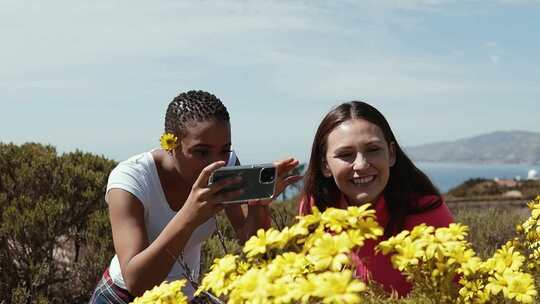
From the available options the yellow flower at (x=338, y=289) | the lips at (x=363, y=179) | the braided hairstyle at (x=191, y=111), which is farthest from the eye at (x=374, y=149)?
the yellow flower at (x=338, y=289)

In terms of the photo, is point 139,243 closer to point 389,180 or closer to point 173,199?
point 173,199

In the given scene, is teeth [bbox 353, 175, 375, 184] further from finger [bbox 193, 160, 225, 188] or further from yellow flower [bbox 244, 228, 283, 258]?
yellow flower [bbox 244, 228, 283, 258]

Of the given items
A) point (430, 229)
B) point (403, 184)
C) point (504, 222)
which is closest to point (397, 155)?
point (403, 184)

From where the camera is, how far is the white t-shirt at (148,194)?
2719mm

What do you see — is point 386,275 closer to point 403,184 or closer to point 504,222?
point 403,184

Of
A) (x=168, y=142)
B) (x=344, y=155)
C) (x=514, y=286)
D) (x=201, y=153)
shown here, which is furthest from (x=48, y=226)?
(x=514, y=286)

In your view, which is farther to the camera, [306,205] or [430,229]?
[306,205]

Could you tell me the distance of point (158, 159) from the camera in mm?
2963

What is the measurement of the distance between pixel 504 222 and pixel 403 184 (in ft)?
16.0

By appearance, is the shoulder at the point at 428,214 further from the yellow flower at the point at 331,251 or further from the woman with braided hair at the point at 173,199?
the yellow flower at the point at 331,251

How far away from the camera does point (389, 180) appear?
3197 millimetres

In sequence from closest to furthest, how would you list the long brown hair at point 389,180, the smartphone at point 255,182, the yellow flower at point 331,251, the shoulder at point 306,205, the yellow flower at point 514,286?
the yellow flower at point 331,251
the yellow flower at point 514,286
the smartphone at point 255,182
the long brown hair at point 389,180
the shoulder at point 306,205

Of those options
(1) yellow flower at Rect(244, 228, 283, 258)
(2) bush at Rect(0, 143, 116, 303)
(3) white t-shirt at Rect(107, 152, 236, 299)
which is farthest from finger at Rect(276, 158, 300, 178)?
(2) bush at Rect(0, 143, 116, 303)

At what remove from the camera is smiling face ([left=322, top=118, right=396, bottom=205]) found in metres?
2.71
